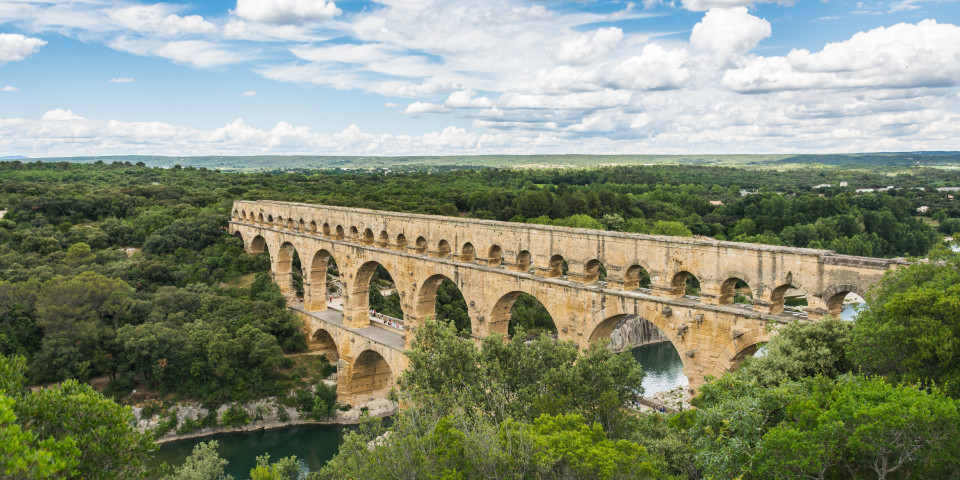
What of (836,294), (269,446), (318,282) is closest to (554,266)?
(836,294)

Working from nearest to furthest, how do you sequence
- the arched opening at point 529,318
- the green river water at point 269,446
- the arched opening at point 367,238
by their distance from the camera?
the green river water at point 269,446 < the arched opening at point 367,238 < the arched opening at point 529,318

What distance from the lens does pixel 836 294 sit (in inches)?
682

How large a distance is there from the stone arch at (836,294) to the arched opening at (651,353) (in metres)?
19.5

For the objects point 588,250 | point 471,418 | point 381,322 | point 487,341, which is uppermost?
point 588,250

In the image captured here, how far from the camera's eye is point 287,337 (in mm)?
39438

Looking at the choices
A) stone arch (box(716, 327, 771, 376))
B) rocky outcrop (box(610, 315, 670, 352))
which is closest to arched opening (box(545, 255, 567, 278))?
stone arch (box(716, 327, 771, 376))

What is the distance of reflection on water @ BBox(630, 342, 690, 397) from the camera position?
38750 mm

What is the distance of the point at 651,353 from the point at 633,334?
2488 millimetres

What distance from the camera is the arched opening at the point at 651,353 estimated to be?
39.4 m

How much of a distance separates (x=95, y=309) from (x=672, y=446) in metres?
35.5

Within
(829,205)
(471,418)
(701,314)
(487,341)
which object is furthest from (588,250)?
(829,205)

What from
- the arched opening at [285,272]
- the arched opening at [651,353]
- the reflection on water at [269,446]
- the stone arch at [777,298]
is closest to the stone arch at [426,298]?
the reflection on water at [269,446]

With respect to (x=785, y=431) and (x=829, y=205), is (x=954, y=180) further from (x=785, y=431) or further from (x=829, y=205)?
(x=785, y=431)

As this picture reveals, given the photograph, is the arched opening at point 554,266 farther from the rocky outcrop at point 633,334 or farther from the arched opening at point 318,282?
the rocky outcrop at point 633,334
